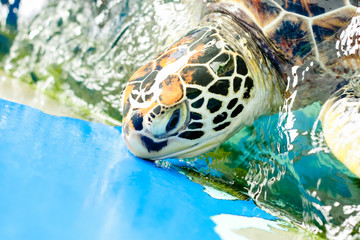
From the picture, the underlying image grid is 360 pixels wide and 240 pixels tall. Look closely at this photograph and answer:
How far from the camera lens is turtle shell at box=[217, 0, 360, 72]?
3.85 ft

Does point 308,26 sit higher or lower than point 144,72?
higher

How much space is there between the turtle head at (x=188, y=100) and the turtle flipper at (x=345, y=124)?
9.3 inches

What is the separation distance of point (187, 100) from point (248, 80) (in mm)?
220

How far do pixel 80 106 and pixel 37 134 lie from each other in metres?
0.74

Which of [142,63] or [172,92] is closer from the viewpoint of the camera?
[172,92]

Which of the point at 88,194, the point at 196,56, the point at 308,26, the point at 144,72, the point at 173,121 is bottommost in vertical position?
the point at 88,194

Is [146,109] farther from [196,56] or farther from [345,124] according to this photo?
[345,124]

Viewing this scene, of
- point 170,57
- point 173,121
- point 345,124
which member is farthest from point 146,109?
point 345,124

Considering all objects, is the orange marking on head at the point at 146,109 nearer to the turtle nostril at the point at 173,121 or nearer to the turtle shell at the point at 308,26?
the turtle nostril at the point at 173,121

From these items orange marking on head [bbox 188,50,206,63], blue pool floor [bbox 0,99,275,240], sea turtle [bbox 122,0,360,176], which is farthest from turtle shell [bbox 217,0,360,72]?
blue pool floor [bbox 0,99,275,240]

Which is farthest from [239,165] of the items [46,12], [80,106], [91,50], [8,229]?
[46,12]

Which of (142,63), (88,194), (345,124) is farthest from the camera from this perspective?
(142,63)

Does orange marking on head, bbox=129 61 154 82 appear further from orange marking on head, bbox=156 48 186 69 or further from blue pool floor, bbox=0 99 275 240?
blue pool floor, bbox=0 99 275 240

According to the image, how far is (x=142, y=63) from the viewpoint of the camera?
180cm
